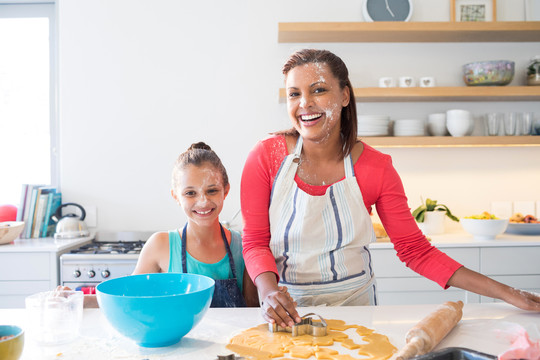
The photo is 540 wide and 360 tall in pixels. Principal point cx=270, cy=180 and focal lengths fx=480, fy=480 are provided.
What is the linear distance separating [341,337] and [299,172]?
59cm

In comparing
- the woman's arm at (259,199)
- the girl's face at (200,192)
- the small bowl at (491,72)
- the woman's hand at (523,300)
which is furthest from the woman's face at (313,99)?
the small bowl at (491,72)

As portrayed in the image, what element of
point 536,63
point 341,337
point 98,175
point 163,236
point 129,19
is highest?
point 129,19

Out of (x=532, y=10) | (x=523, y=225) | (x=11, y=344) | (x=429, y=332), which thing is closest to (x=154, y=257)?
(x=11, y=344)

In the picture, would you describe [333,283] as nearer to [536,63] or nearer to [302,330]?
[302,330]

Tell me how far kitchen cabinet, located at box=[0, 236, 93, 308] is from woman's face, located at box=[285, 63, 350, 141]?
1.63 m

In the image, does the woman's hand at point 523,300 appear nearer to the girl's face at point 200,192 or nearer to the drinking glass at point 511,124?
the girl's face at point 200,192

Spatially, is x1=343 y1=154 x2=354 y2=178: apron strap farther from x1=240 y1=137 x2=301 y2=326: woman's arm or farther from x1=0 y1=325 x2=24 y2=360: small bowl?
x1=0 y1=325 x2=24 y2=360: small bowl

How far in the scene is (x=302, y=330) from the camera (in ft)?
3.45

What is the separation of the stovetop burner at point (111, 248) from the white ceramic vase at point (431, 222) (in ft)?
5.23

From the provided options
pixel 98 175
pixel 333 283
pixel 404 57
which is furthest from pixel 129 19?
pixel 333 283

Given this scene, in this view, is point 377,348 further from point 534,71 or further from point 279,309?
point 534,71

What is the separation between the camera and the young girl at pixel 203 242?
4.84 feet

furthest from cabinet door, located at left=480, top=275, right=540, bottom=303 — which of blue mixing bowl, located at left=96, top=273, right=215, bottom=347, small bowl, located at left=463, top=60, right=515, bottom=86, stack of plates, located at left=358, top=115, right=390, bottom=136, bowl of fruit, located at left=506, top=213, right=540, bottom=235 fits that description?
blue mixing bowl, located at left=96, top=273, right=215, bottom=347

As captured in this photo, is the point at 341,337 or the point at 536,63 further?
the point at 536,63
